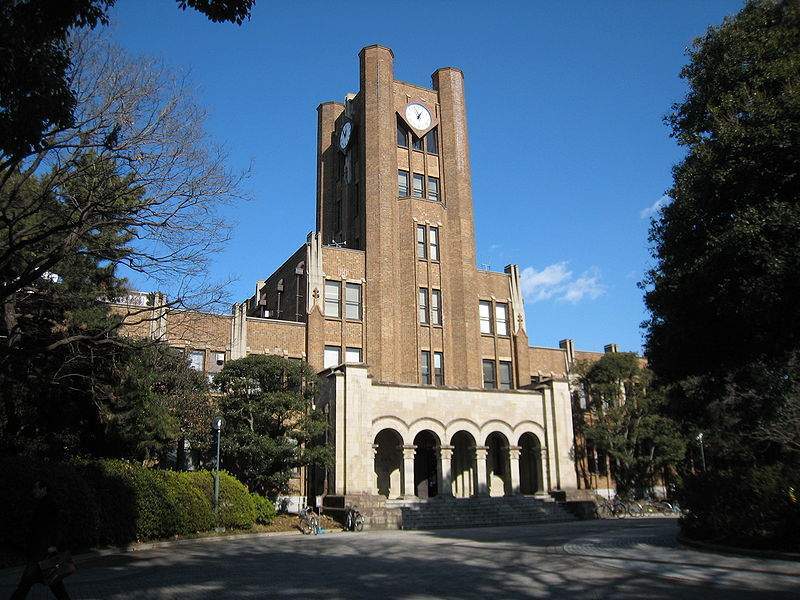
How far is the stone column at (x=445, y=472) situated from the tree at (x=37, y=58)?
2469cm

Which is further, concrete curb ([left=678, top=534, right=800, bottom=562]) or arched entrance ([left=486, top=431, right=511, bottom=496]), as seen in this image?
arched entrance ([left=486, top=431, right=511, bottom=496])

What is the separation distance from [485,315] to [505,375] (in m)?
3.75

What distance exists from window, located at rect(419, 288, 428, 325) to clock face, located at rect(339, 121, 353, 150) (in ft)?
35.4

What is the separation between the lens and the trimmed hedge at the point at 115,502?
15.9m

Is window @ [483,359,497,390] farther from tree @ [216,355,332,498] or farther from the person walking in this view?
the person walking

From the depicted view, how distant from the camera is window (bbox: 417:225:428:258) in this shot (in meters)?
39.3

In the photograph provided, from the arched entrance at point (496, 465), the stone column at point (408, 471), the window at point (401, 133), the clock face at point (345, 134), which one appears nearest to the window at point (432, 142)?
the window at point (401, 133)

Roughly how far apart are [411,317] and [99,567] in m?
24.7

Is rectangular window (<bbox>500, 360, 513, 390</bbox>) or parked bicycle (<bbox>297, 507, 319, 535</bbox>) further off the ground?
rectangular window (<bbox>500, 360, 513, 390</bbox>)

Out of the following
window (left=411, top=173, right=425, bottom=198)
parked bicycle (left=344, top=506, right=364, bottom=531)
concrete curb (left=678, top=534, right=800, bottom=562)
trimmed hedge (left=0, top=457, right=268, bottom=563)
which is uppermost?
window (left=411, top=173, right=425, bottom=198)

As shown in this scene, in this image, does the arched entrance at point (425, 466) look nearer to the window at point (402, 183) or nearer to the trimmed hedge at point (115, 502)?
the trimmed hedge at point (115, 502)

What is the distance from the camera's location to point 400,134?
41594mm

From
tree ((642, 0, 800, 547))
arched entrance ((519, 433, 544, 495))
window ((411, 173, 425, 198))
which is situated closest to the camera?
tree ((642, 0, 800, 547))

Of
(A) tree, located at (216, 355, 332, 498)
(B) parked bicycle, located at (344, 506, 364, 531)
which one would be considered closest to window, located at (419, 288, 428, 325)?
(A) tree, located at (216, 355, 332, 498)
